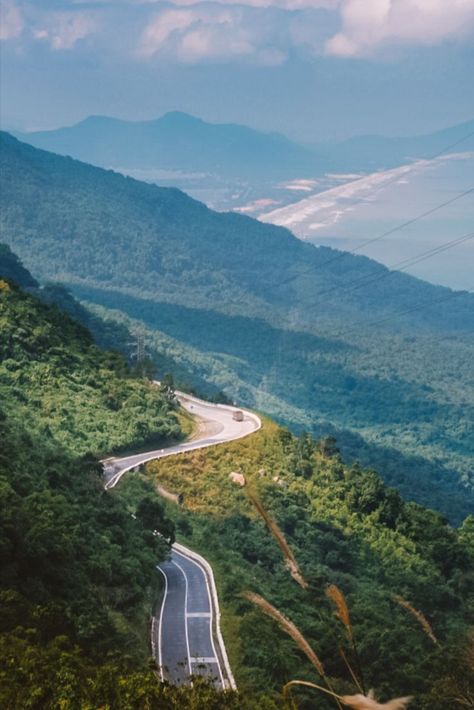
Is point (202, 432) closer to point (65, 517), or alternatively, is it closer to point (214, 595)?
point (214, 595)

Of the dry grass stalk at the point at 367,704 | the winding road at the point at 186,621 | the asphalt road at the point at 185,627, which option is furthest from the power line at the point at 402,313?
the dry grass stalk at the point at 367,704

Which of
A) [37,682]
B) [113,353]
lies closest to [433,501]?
[113,353]

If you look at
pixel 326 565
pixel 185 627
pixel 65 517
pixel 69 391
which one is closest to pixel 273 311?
pixel 69 391

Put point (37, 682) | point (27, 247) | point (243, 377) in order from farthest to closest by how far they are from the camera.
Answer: point (27, 247) → point (243, 377) → point (37, 682)

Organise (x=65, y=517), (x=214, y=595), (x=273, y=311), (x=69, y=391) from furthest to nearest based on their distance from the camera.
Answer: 1. (x=273, y=311)
2. (x=69, y=391)
3. (x=214, y=595)
4. (x=65, y=517)

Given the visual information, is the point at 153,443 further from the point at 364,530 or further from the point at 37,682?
the point at 37,682
